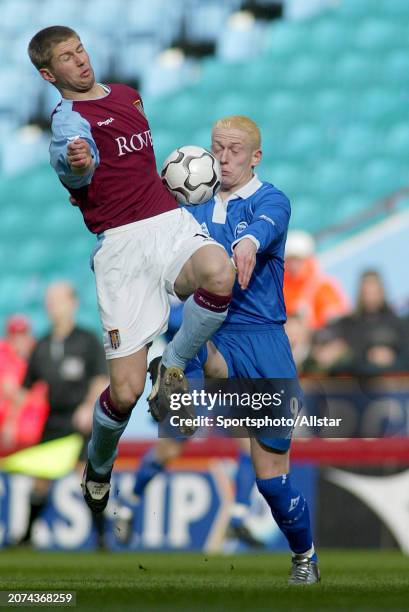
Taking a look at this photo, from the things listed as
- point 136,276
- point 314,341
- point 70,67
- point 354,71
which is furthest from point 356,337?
point 354,71

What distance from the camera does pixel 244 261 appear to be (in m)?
5.39

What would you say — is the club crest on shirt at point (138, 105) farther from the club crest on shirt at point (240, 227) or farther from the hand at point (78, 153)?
the club crest on shirt at point (240, 227)

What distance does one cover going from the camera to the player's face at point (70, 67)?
18.2 ft

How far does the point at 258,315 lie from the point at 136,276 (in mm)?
640

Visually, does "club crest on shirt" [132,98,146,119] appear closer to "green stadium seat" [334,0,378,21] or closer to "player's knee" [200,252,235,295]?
"player's knee" [200,252,235,295]

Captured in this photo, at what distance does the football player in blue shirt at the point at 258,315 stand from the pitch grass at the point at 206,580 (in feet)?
1.19

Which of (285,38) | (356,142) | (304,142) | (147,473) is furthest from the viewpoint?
(285,38)

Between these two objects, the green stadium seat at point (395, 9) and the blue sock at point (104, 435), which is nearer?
the blue sock at point (104, 435)

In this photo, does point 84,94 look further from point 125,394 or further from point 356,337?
point 356,337

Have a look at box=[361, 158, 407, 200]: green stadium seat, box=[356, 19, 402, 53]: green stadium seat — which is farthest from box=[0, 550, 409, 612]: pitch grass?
box=[356, 19, 402, 53]: green stadium seat

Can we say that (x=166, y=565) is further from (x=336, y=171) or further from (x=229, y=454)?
(x=336, y=171)

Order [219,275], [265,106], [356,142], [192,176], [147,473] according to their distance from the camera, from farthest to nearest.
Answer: [265,106]
[356,142]
[147,473]
[192,176]
[219,275]

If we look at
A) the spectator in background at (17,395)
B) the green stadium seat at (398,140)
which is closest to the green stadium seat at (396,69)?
the green stadium seat at (398,140)

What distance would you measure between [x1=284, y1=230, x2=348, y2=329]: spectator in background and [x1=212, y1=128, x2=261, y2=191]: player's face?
395cm
